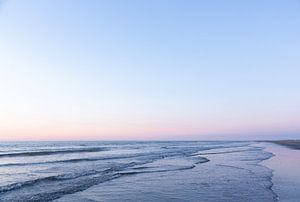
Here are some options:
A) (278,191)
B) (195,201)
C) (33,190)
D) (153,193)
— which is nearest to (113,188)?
(153,193)

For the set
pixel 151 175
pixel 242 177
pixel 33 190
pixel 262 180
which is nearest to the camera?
pixel 33 190

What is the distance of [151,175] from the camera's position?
20.7 meters

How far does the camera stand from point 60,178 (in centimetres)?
1927

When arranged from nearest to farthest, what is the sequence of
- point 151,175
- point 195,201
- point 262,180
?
point 195,201 < point 262,180 < point 151,175

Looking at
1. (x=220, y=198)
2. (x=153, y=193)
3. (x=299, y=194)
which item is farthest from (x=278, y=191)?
(x=153, y=193)

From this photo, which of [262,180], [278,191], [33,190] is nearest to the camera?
[278,191]

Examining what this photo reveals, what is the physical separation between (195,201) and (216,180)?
17.9ft

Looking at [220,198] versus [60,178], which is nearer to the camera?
[220,198]

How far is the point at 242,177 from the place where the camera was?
62.0 ft

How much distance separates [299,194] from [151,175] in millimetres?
9115

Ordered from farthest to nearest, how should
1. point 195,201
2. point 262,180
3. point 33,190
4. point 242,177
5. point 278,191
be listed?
point 242,177
point 262,180
point 33,190
point 278,191
point 195,201

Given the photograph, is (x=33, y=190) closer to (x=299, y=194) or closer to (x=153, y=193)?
(x=153, y=193)

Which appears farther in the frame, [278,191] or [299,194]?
[278,191]

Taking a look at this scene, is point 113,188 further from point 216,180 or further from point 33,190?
point 216,180
